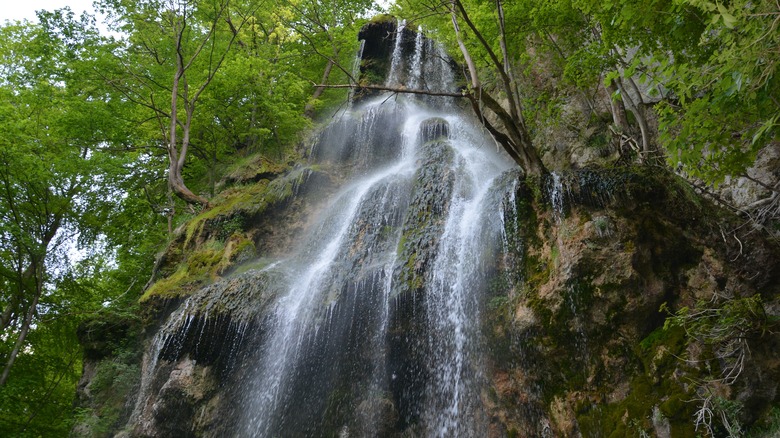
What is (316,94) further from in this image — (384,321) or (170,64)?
(384,321)

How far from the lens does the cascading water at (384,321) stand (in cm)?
686

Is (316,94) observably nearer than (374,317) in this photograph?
No

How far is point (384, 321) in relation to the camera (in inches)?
302

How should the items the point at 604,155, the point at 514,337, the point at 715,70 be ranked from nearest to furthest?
the point at 715,70
the point at 514,337
the point at 604,155

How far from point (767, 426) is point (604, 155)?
23.2 ft

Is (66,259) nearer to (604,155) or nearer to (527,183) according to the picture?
(527,183)

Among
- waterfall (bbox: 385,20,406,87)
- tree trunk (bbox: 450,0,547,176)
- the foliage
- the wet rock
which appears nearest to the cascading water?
tree trunk (bbox: 450,0,547,176)

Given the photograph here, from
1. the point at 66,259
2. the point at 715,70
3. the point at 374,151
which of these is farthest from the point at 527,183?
the point at 66,259

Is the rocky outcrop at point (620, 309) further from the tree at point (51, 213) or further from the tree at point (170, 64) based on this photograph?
the tree at point (170, 64)

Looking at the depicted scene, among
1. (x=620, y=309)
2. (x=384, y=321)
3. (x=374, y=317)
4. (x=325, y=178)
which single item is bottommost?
(x=620, y=309)

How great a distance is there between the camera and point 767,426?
440cm

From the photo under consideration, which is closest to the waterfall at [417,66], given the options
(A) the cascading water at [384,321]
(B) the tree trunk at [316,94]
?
(B) the tree trunk at [316,94]

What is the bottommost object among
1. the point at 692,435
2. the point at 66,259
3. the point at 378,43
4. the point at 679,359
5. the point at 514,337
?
the point at 692,435

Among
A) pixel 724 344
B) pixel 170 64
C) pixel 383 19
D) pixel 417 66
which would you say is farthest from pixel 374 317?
pixel 383 19
